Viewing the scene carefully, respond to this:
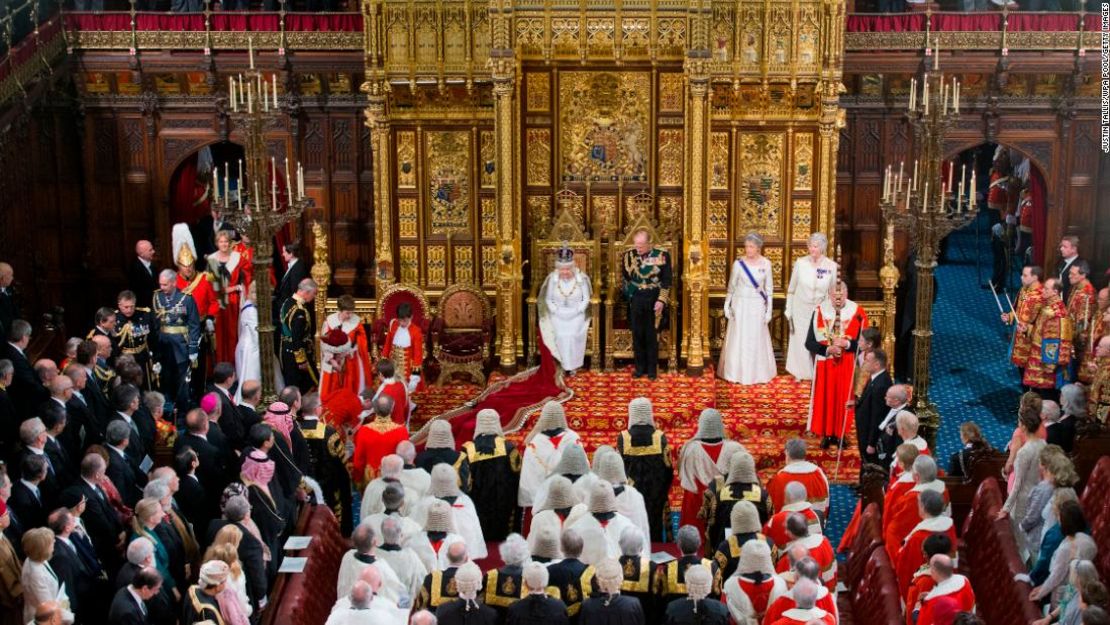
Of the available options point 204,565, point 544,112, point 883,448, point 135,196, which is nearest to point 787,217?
point 544,112

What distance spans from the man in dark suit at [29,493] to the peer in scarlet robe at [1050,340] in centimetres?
1127

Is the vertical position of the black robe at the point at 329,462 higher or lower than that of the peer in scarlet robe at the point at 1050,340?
lower

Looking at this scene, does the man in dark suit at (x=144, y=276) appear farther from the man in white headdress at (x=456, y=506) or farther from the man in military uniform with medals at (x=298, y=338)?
the man in white headdress at (x=456, y=506)

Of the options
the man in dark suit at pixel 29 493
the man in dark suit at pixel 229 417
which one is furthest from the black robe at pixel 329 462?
the man in dark suit at pixel 29 493

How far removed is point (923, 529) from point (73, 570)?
6.74 metres

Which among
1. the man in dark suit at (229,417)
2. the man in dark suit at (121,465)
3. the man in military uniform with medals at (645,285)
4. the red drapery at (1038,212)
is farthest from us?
the red drapery at (1038,212)

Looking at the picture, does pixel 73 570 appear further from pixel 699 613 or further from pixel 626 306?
pixel 626 306

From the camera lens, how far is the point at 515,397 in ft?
69.0

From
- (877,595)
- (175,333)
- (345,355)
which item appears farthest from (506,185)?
(877,595)

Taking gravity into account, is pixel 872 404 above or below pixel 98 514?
above

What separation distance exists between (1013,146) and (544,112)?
6361 mm

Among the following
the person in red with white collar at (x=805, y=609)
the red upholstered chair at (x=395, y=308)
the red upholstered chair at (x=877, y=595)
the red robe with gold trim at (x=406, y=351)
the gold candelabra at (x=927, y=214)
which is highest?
the gold candelabra at (x=927, y=214)

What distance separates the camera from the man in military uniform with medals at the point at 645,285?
69.2 feet

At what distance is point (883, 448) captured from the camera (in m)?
18.0
